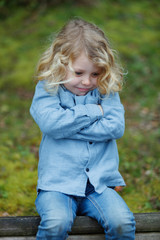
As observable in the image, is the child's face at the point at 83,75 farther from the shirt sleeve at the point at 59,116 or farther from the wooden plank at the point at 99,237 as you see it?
the wooden plank at the point at 99,237

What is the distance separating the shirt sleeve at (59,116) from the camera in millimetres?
2396

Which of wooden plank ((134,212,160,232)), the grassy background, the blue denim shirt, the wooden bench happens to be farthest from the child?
the grassy background

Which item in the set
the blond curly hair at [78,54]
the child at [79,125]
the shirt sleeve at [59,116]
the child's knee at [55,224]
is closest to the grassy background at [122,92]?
the blond curly hair at [78,54]

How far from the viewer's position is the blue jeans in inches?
84.4

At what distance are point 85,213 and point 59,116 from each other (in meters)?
0.83

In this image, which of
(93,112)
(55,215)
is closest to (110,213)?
(55,215)

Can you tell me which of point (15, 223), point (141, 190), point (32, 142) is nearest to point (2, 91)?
point (32, 142)

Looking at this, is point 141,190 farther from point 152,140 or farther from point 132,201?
point 152,140

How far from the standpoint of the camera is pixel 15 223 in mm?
2352

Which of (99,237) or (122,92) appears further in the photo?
(122,92)

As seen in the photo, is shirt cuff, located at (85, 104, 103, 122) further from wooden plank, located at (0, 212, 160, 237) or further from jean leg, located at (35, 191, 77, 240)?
wooden plank, located at (0, 212, 160, 237)

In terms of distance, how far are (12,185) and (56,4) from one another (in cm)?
723

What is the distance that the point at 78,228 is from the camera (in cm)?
238

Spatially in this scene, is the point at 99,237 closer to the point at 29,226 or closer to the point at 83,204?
the point at 83,204
